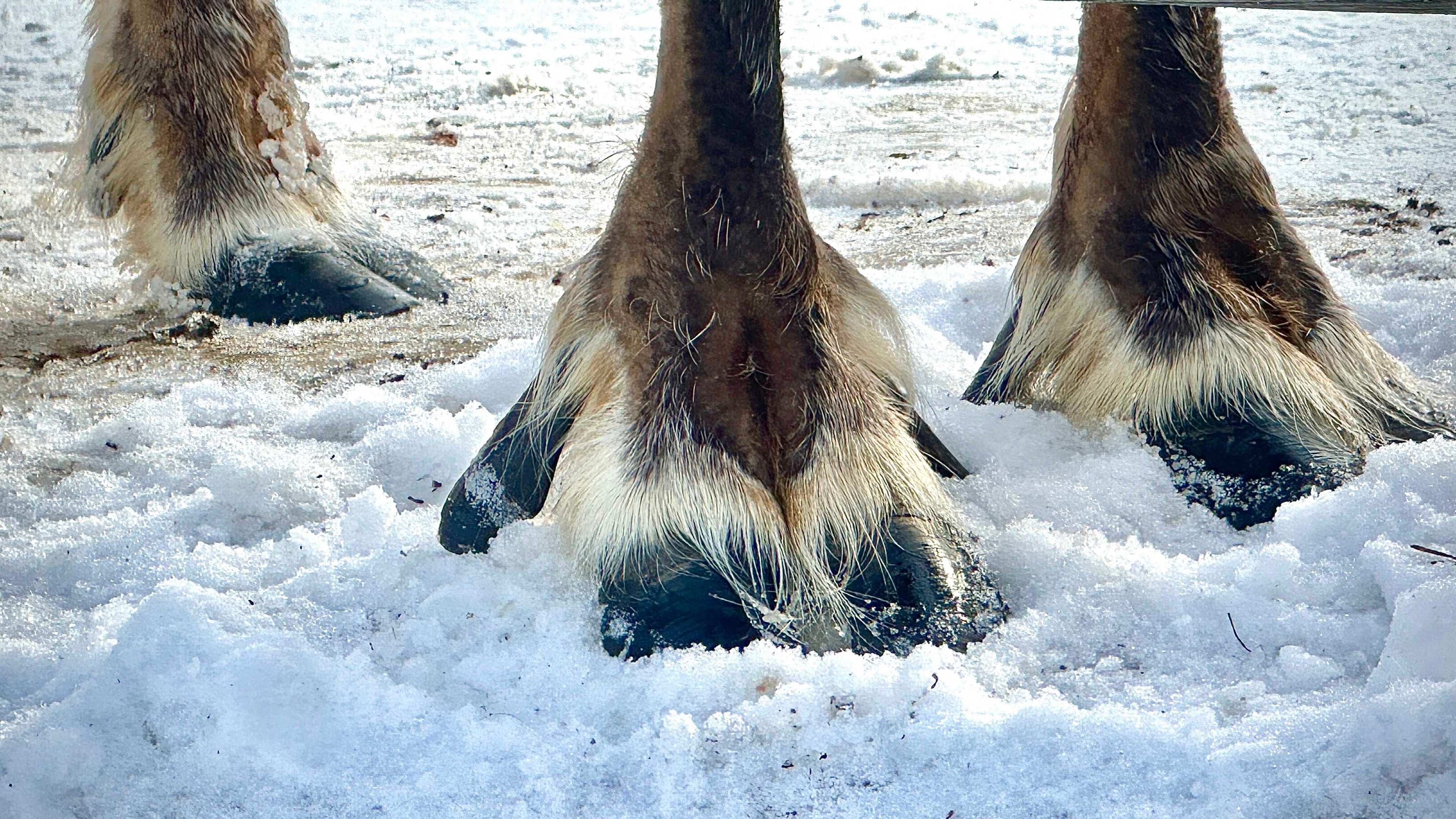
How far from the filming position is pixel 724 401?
172 cm

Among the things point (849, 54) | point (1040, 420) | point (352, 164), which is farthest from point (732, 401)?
point (849, 54)

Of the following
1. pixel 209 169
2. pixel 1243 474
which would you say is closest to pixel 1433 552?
pixel 1243 474

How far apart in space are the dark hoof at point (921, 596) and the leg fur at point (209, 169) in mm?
1736

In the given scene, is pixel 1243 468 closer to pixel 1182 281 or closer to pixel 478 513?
pixel 1182 281

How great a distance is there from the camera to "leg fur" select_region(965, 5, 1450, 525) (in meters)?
1.97

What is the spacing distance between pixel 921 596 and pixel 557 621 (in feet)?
1.63

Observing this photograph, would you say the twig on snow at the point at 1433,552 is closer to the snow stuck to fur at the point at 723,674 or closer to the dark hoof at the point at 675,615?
the snow stuck to fur at the point at 723,674

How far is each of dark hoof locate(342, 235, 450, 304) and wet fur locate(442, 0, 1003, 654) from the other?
1.39 m

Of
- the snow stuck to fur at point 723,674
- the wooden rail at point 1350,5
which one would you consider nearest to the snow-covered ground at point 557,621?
the snow stuck to fur at point 723,674

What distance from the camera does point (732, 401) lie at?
67.6 inches

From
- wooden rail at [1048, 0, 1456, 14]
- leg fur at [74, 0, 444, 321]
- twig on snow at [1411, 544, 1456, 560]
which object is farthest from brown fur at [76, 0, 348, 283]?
twig on snow at [1411, 544, 1456, 560]

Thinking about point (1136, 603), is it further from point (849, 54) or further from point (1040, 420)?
point (849, 54)

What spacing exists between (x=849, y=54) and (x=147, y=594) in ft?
15.7

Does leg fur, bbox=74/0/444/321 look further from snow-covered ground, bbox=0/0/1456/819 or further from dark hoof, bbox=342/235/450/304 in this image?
snow-covered ground, bbox=0/0/1456/819
